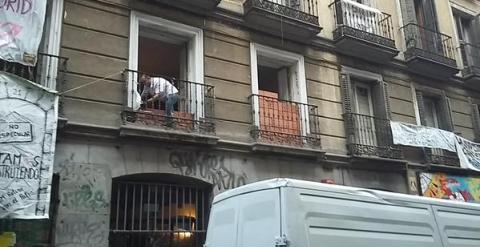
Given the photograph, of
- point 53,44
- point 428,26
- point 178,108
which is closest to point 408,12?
point 428,26

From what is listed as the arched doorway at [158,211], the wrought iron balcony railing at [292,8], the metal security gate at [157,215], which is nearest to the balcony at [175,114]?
the arched doorway at [158,211]

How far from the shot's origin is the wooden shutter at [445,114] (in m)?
14.9

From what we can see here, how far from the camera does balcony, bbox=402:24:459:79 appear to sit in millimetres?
14281

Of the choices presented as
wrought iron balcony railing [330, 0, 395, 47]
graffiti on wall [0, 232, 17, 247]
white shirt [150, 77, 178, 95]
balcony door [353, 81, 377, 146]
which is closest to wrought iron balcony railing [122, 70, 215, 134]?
white shirt [150, 77, 178, 95]

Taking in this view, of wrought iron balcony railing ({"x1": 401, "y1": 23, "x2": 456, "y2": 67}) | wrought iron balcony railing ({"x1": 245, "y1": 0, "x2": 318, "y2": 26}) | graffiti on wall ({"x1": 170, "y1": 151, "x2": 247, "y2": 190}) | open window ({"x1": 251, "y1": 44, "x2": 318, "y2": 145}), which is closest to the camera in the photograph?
graffiti on wall ({"x1": 170, "y1": 151, "x2": 247, "y2": 190})

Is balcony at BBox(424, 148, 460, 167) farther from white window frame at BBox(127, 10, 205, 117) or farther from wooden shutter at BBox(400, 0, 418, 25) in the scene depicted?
white window frame at BBox(127, 10, 205, 117)

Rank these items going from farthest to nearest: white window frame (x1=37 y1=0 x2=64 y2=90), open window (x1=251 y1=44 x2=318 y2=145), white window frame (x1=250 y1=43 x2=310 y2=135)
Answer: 1. white window frame (x1=250 y1=43 x2=310 y2=135)
2. open window (x1=251 y1=44 x2=318 y2=145)
3. white window frame (x1=37 y1=0 x2=64 y2=90)

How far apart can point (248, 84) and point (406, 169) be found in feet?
16.5

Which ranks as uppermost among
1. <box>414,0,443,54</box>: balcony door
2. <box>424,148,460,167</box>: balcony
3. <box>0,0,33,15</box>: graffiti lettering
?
<box>414,0,443,54</box>: balcony door

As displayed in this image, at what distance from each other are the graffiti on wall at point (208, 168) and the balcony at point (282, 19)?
137 inches

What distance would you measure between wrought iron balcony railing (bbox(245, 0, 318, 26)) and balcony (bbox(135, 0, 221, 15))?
39.8 inches

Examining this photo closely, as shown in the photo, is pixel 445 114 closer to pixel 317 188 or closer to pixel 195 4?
pixel 195 4

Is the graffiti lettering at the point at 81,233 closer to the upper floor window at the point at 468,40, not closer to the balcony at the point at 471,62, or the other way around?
the balcony at the point at 471,62

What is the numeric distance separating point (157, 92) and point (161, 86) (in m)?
0.18
